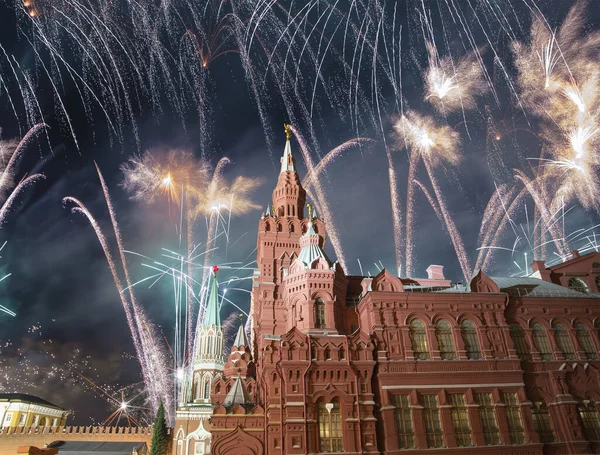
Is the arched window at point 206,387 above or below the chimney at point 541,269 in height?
below

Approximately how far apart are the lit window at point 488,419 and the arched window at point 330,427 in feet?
30.7

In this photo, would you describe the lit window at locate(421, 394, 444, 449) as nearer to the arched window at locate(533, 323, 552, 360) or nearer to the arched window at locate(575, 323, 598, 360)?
the arched window at locate(533, 323, 552, 360)

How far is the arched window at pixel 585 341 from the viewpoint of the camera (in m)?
32.2

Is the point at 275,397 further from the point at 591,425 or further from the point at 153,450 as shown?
the point at 153,450

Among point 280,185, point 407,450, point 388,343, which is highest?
point 280,185

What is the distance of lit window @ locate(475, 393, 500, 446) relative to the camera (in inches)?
1096

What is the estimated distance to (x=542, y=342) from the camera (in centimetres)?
3231

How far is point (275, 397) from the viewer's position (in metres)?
27.2

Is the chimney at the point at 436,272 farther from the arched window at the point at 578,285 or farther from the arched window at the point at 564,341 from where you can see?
the arched window at the point at 578,285

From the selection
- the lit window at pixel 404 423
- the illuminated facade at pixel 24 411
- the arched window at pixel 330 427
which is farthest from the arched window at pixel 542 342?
the illuminated facade at pixel 24 411

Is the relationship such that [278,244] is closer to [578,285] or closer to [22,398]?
[578,285]

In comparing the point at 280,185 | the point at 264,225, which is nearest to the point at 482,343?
the point at 264,225

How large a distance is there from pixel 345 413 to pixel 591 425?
17.2m

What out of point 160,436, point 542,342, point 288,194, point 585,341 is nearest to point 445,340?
point 542,342
